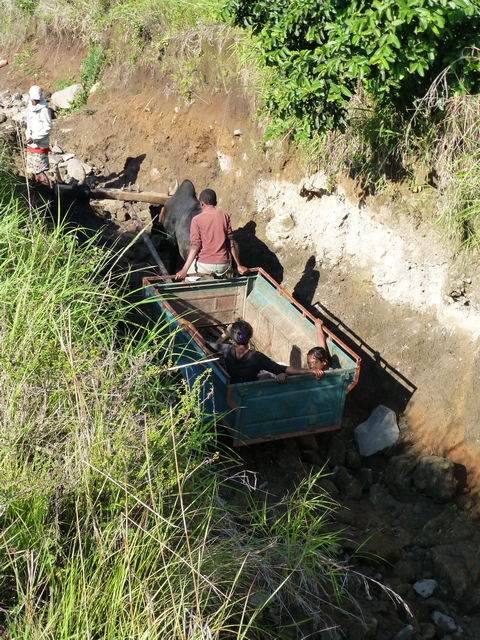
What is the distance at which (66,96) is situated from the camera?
512 inches

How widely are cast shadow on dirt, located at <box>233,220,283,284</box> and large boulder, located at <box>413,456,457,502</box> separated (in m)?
3.59

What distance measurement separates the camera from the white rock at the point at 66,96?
12906mm

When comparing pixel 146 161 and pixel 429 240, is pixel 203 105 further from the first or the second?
pixel 429 240

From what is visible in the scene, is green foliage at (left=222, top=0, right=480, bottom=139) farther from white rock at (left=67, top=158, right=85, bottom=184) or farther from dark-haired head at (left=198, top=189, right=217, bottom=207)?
white rock at (left=67, top=158, right=85, bottom=184)

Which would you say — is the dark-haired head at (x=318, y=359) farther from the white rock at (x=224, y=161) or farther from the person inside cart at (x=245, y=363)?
the white rock at (x=224, y=161)

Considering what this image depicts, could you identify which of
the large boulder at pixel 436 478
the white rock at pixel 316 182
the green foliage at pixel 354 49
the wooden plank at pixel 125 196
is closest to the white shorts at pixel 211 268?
the green foliage at pixel 354 49

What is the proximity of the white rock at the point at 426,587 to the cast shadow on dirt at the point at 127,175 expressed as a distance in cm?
840

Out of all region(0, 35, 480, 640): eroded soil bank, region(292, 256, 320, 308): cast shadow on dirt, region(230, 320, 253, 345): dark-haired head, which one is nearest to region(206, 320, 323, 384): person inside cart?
region(230, 320, 253, 345): dark-haired head

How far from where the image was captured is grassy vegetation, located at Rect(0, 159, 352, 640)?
2824 mm

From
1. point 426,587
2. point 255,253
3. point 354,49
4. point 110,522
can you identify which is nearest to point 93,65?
point 255,253

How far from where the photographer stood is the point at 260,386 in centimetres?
529

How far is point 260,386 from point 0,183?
4094mm

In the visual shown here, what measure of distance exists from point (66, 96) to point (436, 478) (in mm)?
10762

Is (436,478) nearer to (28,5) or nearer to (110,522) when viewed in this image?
(110,522)
